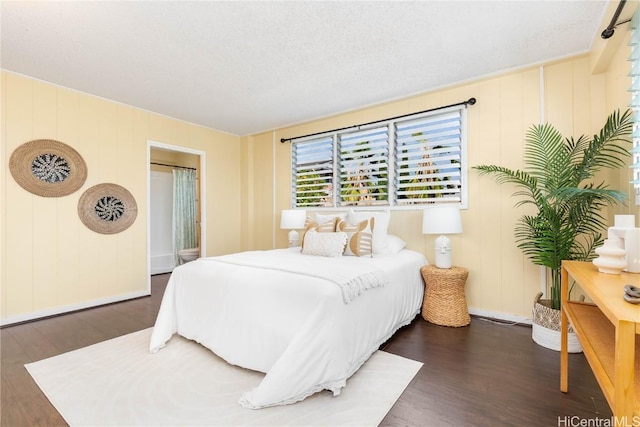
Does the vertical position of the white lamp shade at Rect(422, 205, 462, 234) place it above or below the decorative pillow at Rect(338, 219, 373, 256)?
above

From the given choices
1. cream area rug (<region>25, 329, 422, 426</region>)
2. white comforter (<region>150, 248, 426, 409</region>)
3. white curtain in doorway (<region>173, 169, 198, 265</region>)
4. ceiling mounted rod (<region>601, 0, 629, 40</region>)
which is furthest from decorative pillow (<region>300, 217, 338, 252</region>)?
white curtain in doorway (<region>173, 169, 198, 265</region>)

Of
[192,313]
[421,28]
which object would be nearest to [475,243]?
[421,28]

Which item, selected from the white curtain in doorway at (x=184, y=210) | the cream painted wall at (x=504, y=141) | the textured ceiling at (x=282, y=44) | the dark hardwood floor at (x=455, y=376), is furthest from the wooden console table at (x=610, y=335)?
Result: the white curtain in doorway at (x=184, y=210)

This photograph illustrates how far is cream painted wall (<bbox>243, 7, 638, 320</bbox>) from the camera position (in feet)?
8.53

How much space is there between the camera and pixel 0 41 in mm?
2381

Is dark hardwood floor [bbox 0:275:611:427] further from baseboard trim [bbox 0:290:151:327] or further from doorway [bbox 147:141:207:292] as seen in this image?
doorway [bbox 147:141:207:292]

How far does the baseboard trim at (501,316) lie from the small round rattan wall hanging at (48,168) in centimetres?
467

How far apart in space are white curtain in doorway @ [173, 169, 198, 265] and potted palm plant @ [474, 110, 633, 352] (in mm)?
5364

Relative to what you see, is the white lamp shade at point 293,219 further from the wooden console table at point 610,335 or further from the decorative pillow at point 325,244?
the wooden console table at point 610,335

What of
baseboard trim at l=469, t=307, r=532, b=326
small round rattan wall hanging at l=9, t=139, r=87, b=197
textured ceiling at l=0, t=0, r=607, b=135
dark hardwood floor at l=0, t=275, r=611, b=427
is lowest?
dark hardwood floor at l=0, t=275, r=611, b=427

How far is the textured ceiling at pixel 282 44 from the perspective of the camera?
2.03 metres

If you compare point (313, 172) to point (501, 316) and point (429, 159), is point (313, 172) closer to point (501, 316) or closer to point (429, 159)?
point (429, 159)

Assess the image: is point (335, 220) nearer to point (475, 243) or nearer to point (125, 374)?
point (475, 243)

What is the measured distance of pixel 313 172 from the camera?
4379 millimetres
